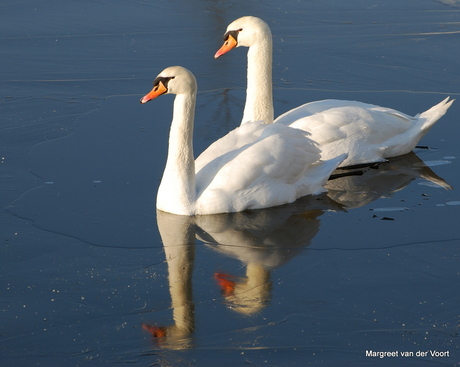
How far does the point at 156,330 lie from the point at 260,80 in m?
3.75

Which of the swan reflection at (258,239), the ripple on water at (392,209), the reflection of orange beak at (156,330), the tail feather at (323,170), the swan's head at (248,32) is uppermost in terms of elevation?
the swan's head at (248,32)

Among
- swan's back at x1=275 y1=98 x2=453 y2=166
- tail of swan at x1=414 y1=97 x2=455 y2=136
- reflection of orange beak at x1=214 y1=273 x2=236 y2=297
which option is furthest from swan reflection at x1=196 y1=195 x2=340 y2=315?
tail of swan at x1=414 y1=97 x2=455 y2=136

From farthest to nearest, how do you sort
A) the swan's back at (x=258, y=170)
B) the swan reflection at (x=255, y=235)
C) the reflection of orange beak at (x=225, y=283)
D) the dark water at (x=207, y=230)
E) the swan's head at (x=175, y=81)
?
the swan's back at (x=258, y=170) < the swan's head at (x=175, y=81) < the reflection of orange beak at (x=225, y=283) < the swan reflection at (x=255, y=235) < the dark water at (x=207, y=230)

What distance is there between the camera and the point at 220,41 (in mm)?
12336

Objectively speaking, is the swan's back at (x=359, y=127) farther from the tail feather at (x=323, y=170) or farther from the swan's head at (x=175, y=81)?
the swan's head at (x=175, y=81)

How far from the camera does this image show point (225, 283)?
582 centimetres

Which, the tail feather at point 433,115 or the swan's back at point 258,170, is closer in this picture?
the swan's back at point 258,170

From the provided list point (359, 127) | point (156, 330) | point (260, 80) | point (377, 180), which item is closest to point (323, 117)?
point (359, 127)

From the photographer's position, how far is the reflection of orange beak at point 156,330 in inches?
200

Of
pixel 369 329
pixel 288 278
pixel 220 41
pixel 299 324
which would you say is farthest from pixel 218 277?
pixel 220 41

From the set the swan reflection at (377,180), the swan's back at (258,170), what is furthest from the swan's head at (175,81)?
the swan reflection at (377,180)

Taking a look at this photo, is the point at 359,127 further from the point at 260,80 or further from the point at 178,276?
the point at 178,276

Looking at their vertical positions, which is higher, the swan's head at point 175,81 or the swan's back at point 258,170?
the swan's head at point 175,81

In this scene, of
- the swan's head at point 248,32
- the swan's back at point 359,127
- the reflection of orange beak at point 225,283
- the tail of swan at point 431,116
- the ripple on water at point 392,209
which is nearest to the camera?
the reflection of orange beak at point 225,283
